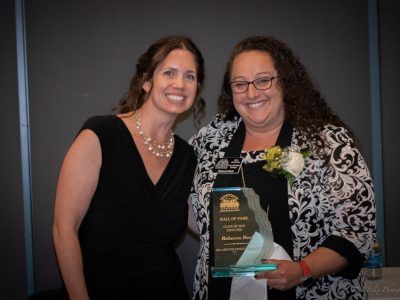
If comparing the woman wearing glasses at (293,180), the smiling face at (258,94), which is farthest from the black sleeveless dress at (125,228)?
the smiling face at (258,94)

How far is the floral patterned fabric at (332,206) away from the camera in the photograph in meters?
1.79

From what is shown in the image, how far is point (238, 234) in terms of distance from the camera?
1.75 meters

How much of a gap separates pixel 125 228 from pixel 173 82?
79cm

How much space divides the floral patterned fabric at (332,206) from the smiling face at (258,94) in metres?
0.18

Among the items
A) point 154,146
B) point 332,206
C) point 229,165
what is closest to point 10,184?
point 154,146

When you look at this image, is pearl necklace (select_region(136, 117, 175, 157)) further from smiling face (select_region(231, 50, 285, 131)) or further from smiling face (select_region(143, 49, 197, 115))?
smiling face (select_region(231, 50, 285, 131))

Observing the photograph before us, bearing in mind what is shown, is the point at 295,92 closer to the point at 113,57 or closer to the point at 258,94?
the point at 258,94

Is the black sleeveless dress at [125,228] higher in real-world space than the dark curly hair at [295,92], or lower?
lower

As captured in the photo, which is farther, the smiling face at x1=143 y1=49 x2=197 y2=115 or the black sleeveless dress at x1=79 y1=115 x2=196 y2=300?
the smiling face at x1=143 y1=49 x2=197 y2=115

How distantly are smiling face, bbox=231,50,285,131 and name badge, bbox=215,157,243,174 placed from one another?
0.23 meters

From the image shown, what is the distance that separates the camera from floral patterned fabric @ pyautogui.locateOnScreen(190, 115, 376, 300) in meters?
1.79

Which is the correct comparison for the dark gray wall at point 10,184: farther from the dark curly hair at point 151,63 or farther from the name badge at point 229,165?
the name badge at point 229,165

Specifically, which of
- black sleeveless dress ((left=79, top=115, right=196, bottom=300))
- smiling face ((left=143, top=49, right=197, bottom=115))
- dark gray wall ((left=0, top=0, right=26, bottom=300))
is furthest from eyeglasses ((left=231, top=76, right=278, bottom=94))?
dark gray wall ((left=0, top=0, right=26, bottom=300))

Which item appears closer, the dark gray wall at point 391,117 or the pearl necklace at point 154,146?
the pearl necklace at point 154,146
